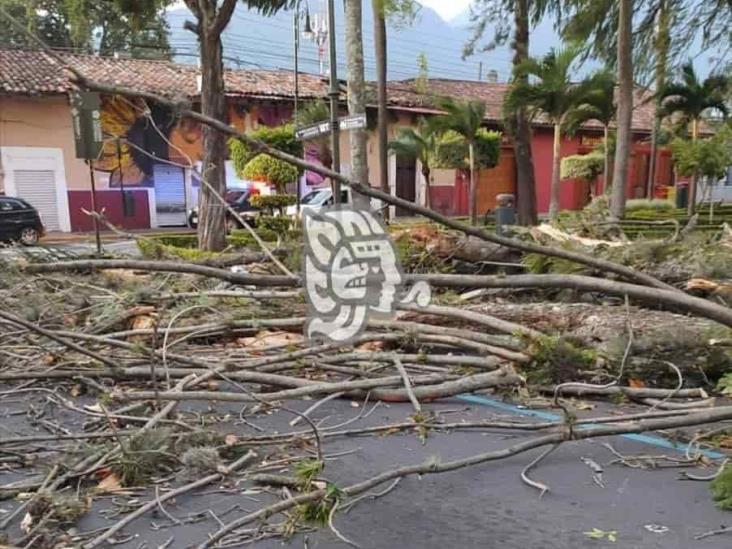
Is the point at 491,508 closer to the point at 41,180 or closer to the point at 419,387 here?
the point at 419,387

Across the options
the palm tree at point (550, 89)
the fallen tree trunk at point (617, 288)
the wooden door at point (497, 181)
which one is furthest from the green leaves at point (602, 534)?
the wooden door at point (497, 181)

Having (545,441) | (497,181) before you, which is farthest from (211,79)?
(497,181)

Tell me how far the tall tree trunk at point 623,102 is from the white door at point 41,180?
13.9 m

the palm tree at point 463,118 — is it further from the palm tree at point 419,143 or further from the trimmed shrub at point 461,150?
the trimmed shrub at point 461,150

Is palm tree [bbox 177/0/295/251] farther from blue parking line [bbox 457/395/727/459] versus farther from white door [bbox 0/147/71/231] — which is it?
white door [bbox 0/147/71/231]

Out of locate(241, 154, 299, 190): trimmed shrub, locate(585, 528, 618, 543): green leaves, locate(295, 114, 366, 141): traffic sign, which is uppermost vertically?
locate(295, 114, 366, 141): traffic sign

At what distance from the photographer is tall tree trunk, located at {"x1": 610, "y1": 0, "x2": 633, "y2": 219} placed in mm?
9180

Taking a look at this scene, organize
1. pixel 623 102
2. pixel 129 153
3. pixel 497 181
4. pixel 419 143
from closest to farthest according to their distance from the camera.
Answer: pixel 623 102 < pixel 419 143 < pixel 129 153 < pixel 497 181

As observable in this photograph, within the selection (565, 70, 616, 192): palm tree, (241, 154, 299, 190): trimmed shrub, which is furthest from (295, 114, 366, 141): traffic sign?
(565, 70, 616, 192): palm tree

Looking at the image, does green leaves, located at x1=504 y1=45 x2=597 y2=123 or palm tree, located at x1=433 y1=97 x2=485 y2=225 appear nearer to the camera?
green leaves, located at x1=504 y1=45 x2=597 y2=123

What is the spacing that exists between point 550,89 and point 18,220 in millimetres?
Answer: 11364

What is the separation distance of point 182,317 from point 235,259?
41.9 inches

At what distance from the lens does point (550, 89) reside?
12430mm

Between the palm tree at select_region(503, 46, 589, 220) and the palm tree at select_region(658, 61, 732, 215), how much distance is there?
4.12 m
